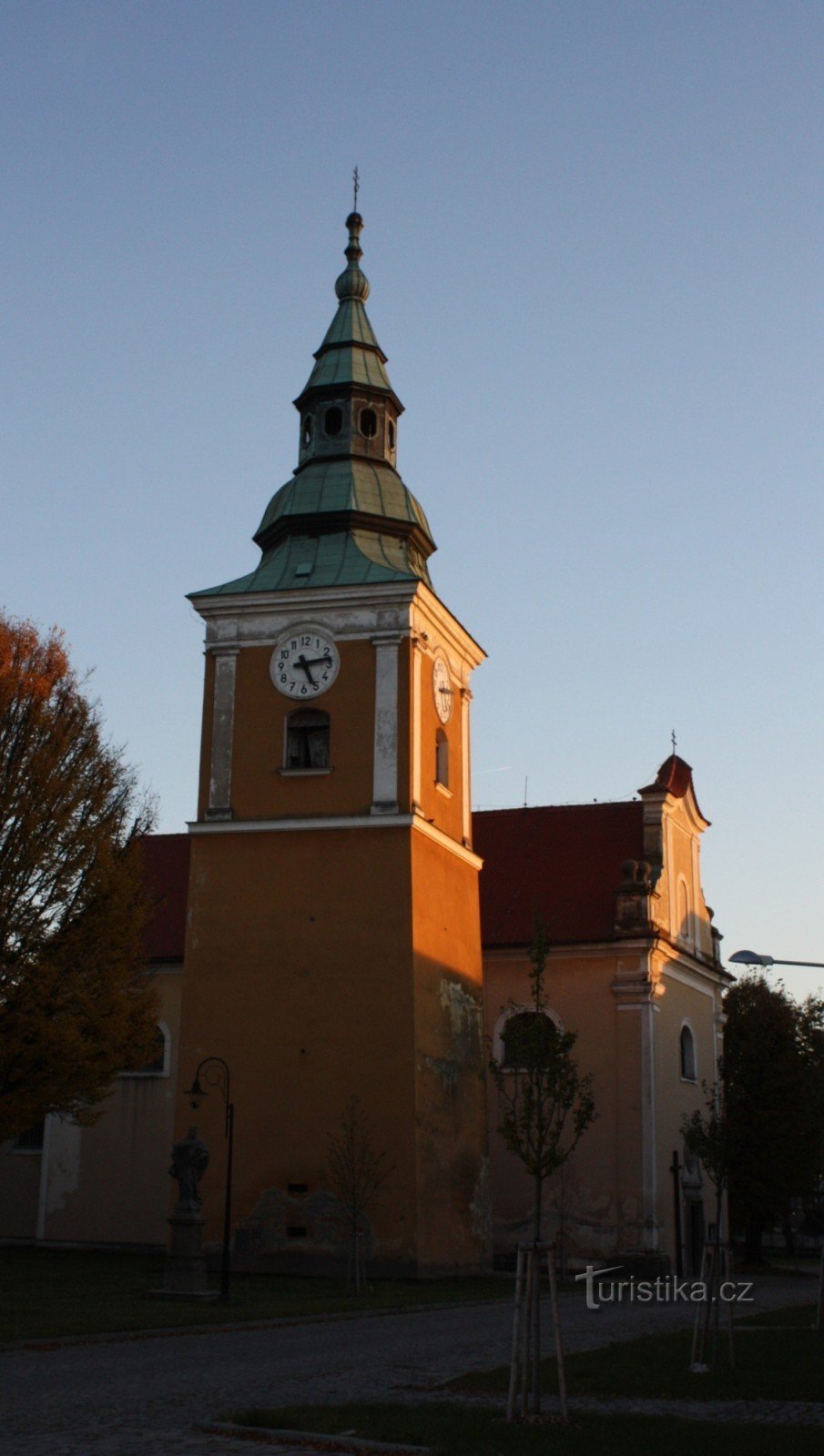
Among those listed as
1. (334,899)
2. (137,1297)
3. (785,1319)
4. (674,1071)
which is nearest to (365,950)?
(334,899)

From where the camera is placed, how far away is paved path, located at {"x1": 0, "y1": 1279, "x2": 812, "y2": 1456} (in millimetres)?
10938

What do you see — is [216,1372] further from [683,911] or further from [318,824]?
[683,911]

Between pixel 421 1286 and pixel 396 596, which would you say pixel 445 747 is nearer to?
pixel 396 596

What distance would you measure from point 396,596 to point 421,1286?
13799mm

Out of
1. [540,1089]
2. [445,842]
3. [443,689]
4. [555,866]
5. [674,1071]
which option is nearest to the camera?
[540,1089]

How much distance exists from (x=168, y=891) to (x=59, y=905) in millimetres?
15505

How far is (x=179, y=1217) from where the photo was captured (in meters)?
25.1

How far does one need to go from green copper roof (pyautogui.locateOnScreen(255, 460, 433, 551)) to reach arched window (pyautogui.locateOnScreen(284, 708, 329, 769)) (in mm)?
4997

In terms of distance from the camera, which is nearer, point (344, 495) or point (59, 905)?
point (59, 905)

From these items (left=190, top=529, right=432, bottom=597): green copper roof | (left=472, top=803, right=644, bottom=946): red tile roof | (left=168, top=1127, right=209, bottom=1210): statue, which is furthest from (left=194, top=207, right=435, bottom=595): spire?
(left=168, top=1127, right=209, bottom=1210): statue

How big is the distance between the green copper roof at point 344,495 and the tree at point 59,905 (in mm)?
8855

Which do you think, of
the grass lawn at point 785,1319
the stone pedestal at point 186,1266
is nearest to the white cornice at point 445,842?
the stone pedestal at point 186,1266

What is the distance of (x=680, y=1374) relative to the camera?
14617 millimetres

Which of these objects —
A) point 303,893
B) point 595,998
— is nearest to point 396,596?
point 303,893
